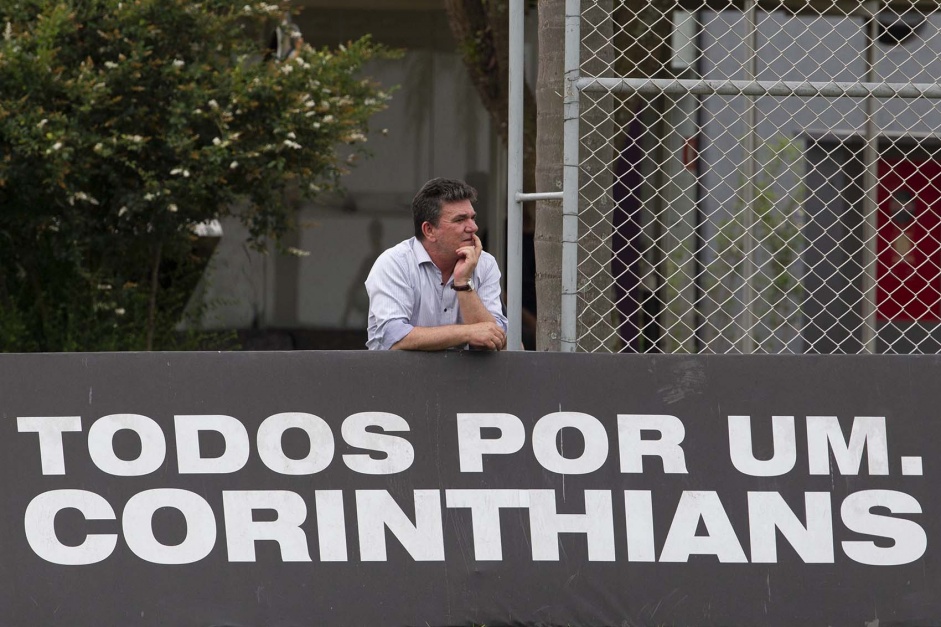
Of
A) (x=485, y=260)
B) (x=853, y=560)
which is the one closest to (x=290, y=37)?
(x=485, y=260)

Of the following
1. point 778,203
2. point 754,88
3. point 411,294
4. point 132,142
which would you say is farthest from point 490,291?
point 778,203

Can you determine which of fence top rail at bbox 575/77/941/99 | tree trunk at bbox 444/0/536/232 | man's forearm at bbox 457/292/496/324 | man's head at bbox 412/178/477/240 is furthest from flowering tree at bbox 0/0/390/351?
fence top rail at bbox 575/77/941/99

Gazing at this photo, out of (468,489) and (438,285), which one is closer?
(468,489)

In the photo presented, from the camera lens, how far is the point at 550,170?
14.3 feet

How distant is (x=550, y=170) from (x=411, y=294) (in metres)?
0.76

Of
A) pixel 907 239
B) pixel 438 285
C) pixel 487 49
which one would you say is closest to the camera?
pixel 438 285

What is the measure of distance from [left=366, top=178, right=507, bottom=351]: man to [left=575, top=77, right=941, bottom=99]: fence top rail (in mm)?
683

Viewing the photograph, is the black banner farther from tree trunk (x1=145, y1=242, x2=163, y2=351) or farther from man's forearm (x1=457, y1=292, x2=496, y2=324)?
tree trunk (x1=145, y1=242, x2=163, y2=351)

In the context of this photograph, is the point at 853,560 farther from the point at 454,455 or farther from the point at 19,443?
the point at 19,443

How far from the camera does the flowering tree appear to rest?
268 inches

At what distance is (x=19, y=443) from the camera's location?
4023 millimetres

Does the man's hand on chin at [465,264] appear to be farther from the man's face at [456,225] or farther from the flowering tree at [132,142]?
the flowering tree at [132,142]

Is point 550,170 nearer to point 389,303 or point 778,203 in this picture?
point 389,303

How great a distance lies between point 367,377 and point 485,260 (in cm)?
76
